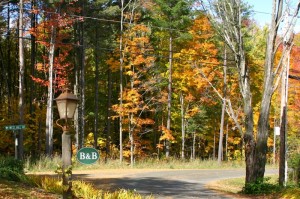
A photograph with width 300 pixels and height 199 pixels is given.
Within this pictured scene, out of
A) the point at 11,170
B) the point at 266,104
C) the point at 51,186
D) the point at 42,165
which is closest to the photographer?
the point at 51,186

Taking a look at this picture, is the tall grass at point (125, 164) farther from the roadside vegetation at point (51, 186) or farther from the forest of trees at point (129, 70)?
the forest of trees at point (129, 70)

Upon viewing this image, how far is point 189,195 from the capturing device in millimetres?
13719

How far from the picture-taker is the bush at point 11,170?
13.3 meters

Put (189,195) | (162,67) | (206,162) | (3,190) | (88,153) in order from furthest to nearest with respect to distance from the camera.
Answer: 1. (162,67)
2. (206,162)
3. (189,195)
4. (3,190)
5. (88,153)

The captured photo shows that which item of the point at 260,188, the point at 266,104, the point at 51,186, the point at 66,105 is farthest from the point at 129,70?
the point at 66,105

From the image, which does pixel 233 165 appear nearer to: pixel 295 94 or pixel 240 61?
pixel 295 94

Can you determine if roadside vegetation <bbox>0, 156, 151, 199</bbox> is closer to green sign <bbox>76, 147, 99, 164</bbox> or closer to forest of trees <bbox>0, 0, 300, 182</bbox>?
green sign <bbox>76, 147, 99, 164</bbox>

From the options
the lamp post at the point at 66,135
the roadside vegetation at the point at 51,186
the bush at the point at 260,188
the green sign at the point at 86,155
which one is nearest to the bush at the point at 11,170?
the roadside vegetation at the point at 51,186

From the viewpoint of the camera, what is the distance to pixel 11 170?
13625 millimetres

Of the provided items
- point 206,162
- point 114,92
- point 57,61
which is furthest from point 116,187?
point 114,92

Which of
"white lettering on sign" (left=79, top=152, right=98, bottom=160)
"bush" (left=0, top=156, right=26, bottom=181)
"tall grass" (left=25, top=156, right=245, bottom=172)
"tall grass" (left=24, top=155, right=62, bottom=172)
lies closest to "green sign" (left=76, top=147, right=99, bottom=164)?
"white lettering on sign" (left=79, top=152, right=98, bottom=160)

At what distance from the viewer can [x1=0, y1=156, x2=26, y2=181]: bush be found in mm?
13320

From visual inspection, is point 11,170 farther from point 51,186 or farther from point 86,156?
point 86,156

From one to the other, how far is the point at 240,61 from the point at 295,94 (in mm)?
22799
